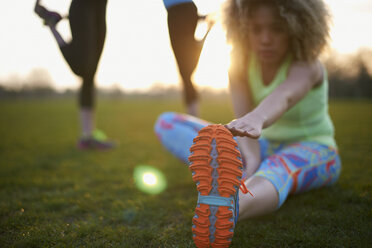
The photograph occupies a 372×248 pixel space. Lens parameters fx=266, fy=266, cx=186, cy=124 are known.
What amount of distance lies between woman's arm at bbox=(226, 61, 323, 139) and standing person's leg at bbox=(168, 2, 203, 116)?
65 cm

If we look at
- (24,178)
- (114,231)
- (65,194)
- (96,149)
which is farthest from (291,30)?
(96,149)

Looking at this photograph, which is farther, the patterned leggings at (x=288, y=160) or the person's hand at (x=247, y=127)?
the patterned leggings at (x=288, y=160)

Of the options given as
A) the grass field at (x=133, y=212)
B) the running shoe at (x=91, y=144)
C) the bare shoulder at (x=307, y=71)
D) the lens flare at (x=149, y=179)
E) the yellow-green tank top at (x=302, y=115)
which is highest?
the bare shoulder at (x=307, y=71)

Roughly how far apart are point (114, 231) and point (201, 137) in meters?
0.84

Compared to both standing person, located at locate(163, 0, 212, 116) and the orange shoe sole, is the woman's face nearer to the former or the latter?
standing person, located at locate(163, 0, 212, 116)

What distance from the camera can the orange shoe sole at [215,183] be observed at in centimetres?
123

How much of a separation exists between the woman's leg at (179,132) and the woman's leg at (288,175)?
729mm

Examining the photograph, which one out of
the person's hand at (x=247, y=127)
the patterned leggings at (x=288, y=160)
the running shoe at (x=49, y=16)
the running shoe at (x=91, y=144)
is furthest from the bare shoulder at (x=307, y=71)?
the running shoe at (x=91, y=144)

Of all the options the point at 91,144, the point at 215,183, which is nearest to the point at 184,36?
the point at 215,183

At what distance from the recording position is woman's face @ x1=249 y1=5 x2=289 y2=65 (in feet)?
6.11

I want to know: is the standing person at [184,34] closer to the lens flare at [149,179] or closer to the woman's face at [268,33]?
the woman's face at [268,33]

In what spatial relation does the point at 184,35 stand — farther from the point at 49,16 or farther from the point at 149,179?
the point at 149,179

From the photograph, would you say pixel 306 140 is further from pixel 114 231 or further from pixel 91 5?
pixel 91 5

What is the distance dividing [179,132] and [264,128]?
3.38ft
